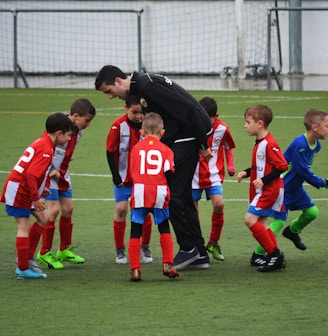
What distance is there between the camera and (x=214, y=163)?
388 inches

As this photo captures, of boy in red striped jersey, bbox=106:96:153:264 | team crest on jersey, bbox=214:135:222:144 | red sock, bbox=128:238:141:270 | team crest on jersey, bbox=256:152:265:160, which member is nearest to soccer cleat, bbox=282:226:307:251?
team crest on jersey, bbox=256:152:265:160

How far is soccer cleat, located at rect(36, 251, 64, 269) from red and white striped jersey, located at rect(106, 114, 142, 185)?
36.6 inches

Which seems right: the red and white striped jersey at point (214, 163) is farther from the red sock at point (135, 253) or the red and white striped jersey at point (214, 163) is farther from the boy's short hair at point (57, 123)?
the boy's short hair at point (57, 123)

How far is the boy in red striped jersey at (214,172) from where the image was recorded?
958 centimetres

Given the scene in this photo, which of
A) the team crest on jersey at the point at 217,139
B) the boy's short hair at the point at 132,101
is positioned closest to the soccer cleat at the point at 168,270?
the boy's short hair at the point at 132,101

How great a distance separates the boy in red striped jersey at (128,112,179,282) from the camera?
8227 millimetres

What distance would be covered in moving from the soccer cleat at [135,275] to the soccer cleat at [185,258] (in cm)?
67

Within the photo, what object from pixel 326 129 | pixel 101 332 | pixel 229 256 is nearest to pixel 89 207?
pixel 229 256

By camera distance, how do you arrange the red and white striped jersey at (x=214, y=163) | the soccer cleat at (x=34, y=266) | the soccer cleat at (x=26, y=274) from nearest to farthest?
the soccer cleat at (x=26, y=274) → the soccer cleat at (x=34, y=266) → the red and white striped jersey at (x=214, y=163)

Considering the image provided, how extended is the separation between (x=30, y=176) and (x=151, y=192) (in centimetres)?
93

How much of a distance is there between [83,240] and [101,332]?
3.55 meters

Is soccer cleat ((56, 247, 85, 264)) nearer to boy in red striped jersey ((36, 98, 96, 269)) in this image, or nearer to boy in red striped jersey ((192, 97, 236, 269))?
boy in red striped jersey ((36, 98, 96, 269))

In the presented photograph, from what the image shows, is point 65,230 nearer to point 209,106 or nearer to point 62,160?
point 62,160

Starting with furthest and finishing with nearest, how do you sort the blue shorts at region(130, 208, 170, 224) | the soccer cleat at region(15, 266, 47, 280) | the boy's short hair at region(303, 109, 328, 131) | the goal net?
the goal net → the boy's short hair at region(303, 109, 328, 131) → the soccer cleat at region(15, 266, 47, 280) → the blue shorts at region(130, 208, 170, 224)
